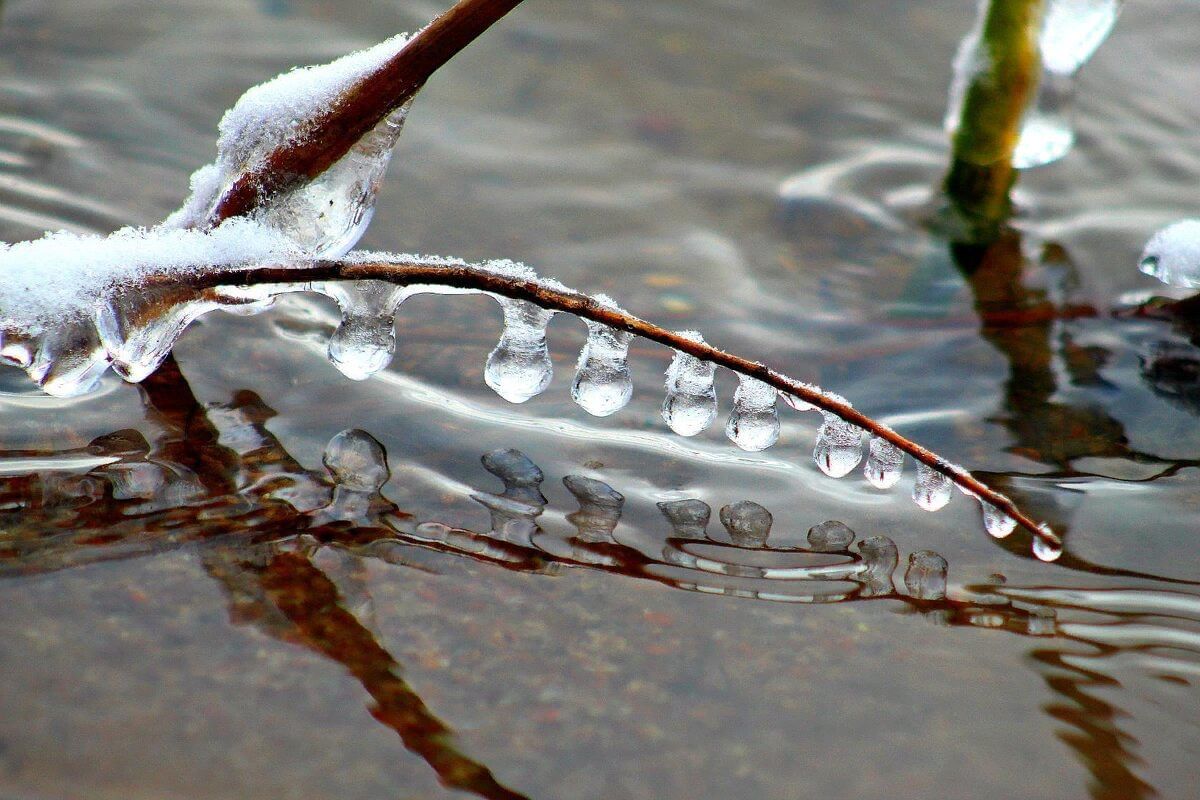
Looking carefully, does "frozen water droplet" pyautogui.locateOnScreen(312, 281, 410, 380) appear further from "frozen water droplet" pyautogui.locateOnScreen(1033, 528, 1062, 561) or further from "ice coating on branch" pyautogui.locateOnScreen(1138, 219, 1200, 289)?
"ice coating on branch" pyautogui.locateOnScreen(1138, 219, 1200, 289)

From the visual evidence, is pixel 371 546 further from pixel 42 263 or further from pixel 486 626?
pixel 42 263

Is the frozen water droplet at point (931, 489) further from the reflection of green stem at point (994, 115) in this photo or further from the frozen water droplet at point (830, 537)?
the reflection of green stem at point (994, 115)

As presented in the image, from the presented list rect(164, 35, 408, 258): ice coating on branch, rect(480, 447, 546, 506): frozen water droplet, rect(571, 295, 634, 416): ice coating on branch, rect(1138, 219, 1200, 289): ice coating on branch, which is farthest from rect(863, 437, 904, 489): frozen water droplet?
rect(1138, 219, 1200, 289): ice coating on branch

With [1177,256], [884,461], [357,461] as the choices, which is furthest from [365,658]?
[1177,256]

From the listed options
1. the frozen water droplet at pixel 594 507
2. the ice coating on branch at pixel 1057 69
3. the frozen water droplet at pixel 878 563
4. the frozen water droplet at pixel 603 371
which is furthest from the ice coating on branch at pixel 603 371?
the ice coating on branch at pixel 1057 69

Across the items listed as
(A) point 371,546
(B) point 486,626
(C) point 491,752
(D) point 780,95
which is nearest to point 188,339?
(A) point 371,546
